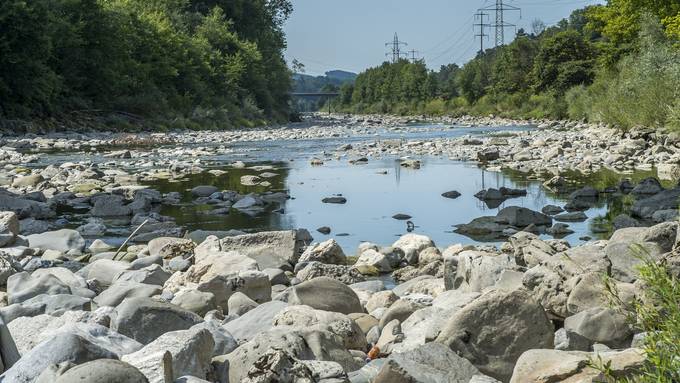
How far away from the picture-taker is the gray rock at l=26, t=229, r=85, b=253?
27.5ft

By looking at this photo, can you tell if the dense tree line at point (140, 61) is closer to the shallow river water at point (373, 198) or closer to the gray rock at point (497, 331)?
the shallow river water at point (373, 198)

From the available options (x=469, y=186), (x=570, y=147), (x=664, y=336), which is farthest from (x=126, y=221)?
(x=570, y=147)

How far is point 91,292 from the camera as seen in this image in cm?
595

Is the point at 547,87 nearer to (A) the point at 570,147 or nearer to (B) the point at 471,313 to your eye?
(A) the point at 570,147

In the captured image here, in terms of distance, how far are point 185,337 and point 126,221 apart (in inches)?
291

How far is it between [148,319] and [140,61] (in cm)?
4048

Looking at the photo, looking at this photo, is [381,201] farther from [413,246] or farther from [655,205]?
[413,246]

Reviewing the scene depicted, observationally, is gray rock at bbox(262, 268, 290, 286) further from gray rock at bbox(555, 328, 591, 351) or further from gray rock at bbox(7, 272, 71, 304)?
gray rock at bbox(555, 328, 591, 351)

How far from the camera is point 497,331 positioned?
13.1ft

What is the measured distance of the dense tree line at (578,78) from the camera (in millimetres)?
24547

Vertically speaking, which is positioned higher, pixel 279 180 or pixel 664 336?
pixel 664 336

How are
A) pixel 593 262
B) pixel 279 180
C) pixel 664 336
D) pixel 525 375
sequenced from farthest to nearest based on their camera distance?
pixel 279 180
pixel 593 262
pixel 525 375
pixel 664 336

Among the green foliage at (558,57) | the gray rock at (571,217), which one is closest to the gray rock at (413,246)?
the gray rock at (571,217)

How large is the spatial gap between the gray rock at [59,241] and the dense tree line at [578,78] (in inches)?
389
